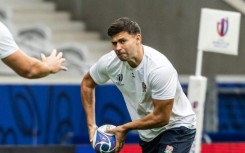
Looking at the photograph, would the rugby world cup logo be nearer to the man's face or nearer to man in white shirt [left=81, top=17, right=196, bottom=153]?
man in white shirt [left=81, top=17, right=196, bottom=153]

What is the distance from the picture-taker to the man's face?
8.32 m

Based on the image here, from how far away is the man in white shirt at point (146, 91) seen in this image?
8.42 metres

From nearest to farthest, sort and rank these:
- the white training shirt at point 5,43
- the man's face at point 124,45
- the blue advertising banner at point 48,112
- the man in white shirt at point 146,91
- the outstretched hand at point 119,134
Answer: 1. the white training shirt at point 5,43
2. the man's face at point 124,45
3. the man in white shirt at point 146,91
4. the outstretched hand at point 119,134
5. the blue advertising banner at point 48,112

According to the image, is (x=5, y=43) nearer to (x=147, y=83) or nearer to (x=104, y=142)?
(x=147, y=83)

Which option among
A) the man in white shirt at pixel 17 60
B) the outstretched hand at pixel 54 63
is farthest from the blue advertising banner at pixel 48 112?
the man in white shirt at pixel 17 60

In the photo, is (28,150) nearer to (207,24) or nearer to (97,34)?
(207,24)

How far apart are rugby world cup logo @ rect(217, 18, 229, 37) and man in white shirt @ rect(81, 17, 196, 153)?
2545 millimetres

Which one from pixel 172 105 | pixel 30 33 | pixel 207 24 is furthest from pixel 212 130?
pixel 172 105

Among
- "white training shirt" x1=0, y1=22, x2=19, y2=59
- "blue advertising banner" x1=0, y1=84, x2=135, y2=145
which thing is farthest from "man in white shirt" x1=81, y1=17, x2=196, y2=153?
"blue advertising banner" x1=0, y1=84, x2=135, y2=145

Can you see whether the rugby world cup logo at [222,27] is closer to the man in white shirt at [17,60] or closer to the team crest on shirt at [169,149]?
the team crest on shirt at [169,149]

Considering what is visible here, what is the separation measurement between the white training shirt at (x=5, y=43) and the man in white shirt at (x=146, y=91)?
4.04 ft

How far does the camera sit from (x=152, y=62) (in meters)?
8.52

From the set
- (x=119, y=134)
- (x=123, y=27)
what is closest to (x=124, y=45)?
(x=123, y=27)

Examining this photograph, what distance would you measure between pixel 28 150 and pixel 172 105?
297 cm
